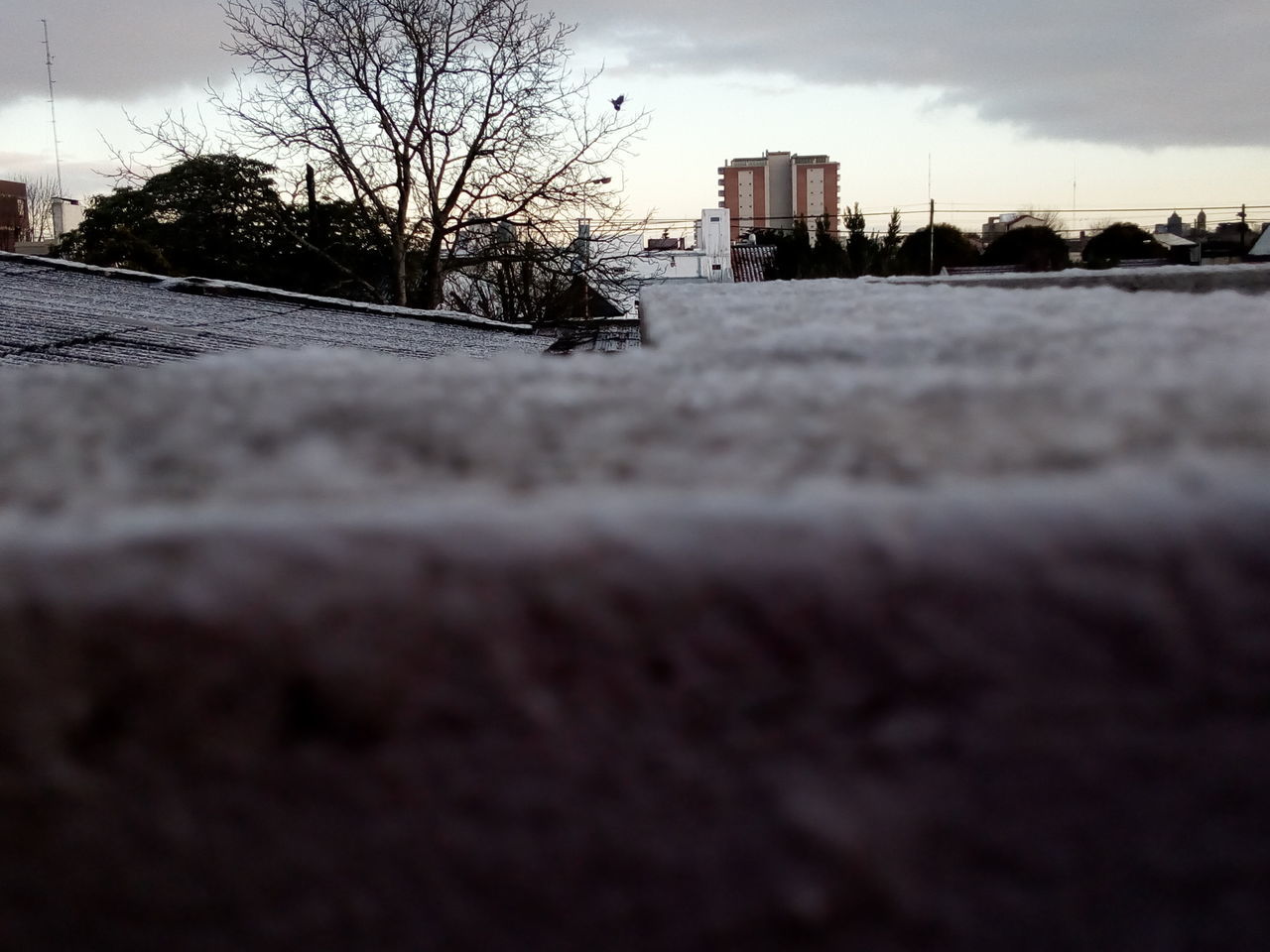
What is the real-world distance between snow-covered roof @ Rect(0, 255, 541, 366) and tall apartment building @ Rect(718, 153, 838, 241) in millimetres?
58789

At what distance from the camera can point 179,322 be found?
4.77 metres

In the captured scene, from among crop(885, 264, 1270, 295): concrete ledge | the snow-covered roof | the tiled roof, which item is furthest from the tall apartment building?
crop(885, 264, 1270, 295): concrete ledge

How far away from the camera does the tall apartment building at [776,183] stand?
63.2 m

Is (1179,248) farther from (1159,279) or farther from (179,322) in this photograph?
(1159,279)

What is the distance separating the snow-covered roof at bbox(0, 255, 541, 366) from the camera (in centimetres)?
379

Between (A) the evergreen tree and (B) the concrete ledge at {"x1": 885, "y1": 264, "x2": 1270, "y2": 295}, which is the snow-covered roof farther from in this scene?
(A) the evergreen tree

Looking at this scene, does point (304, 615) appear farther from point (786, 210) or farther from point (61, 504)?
point (786, 210)

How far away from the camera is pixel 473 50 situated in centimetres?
1702

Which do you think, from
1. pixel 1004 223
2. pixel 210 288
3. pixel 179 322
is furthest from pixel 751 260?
pixel 179 322

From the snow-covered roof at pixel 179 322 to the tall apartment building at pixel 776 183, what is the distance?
193ft

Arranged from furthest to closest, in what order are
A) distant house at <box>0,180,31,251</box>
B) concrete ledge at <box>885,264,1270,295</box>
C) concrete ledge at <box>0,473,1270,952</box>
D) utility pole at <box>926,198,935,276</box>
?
1. distant house at <box>0,180,31,251</box>
2. utility pole at <box>926,198,935,276</box>
3. concrete ledge at <box>885,264,1270,295</box>
4. concrete ledge at <box>0,473,1270,952</box>

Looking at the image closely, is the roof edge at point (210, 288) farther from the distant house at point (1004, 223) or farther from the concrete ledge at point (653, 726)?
the distant house at point (1004, 223)

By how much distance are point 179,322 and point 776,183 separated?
205 ft

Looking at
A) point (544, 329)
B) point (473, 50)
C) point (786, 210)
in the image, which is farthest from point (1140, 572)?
point (786, 210)
